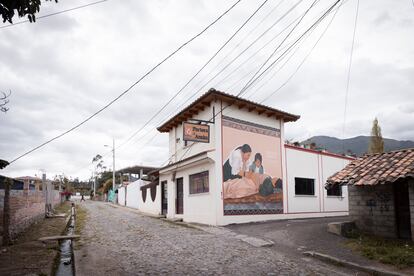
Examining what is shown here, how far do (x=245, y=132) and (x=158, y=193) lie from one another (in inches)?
401

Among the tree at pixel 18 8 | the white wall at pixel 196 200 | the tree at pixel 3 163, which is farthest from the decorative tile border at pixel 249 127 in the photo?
the tree at pixel 18 8

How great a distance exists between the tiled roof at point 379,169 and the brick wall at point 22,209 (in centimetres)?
1093

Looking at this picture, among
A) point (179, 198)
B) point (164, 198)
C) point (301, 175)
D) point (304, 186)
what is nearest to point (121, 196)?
point (164, 198)

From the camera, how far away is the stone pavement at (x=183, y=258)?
827 cm

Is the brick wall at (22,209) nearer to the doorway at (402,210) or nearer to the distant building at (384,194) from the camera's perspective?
the distant building at (384,194)

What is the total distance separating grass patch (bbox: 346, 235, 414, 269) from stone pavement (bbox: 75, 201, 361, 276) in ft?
3.98

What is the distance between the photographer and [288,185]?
67.9ft

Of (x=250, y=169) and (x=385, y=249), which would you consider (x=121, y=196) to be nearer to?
(x=250, y=169)

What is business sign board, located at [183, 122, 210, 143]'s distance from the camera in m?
17.0

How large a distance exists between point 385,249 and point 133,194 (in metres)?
33.0

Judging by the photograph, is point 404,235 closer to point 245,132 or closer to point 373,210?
point 373,210

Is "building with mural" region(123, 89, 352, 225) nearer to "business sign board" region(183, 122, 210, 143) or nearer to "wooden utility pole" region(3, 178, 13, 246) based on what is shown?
"business sign board" region(183, 122, 210, 143)

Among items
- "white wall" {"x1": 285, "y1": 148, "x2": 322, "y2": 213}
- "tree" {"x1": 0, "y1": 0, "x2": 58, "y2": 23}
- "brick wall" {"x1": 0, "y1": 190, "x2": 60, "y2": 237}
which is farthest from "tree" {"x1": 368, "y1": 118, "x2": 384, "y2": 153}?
"tree" {"x1": 0, "y1": 0, "x2": 58, "y2": 23}

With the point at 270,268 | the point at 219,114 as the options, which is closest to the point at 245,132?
the point at 219,114
